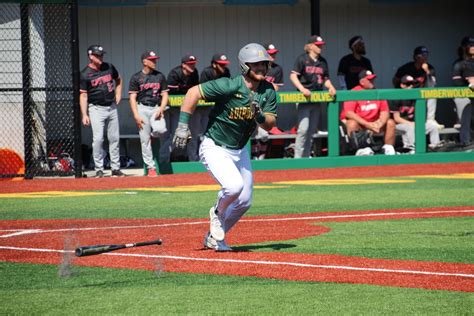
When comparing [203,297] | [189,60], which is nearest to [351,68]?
[189,60]

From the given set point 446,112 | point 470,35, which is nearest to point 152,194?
point 446,112

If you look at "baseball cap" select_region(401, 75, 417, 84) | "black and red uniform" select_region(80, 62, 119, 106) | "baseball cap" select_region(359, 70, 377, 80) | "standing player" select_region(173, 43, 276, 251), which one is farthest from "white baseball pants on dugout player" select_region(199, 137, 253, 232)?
"baseball cap" select_region(401, 75, 417, 84)

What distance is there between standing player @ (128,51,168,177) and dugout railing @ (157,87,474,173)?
2.73ft

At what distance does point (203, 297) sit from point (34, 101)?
11.8 m

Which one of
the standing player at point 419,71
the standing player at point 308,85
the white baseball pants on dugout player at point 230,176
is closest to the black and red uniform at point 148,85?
the standing player at point 308,85

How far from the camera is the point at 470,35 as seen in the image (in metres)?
22.6

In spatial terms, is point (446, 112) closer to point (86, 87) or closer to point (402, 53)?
point (402, 53)

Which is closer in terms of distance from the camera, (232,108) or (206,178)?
(232,108)

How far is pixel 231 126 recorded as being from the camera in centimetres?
938

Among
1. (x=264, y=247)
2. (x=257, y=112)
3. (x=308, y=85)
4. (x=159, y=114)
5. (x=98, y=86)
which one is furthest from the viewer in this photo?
(x=308, y=85)

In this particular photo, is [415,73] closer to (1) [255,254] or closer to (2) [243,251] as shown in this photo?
(2) [243,251]

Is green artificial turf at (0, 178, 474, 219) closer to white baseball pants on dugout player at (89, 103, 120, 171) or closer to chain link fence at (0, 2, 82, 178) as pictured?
white baseball pants on dugout player at (89, 103, 120, 171)

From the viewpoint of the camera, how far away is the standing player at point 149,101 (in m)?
17.6

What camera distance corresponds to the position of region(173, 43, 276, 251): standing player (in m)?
9.22
